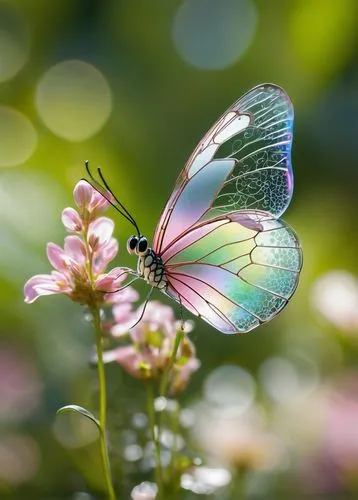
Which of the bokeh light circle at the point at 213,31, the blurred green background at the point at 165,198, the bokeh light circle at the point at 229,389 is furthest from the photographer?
the bokeh light circle at the point at 213,31

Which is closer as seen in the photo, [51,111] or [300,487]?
[300,487]

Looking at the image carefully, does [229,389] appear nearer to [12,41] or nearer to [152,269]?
[152,269]

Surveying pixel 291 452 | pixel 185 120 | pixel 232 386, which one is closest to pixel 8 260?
pixel 232 386

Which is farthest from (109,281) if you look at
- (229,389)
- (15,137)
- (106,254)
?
(15,137)

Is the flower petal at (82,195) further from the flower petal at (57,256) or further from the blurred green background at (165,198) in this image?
the blurred green background at (165,198)

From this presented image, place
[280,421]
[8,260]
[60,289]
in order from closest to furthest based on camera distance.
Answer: [60,289]
[280,421]
[8,260]

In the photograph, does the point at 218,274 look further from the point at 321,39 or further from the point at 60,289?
the point at 321,39

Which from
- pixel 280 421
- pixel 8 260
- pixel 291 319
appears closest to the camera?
pixel 280 421

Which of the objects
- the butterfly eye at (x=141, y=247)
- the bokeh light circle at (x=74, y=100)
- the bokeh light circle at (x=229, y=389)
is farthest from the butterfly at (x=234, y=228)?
the bokeh light circle at (x=74, y=100)
